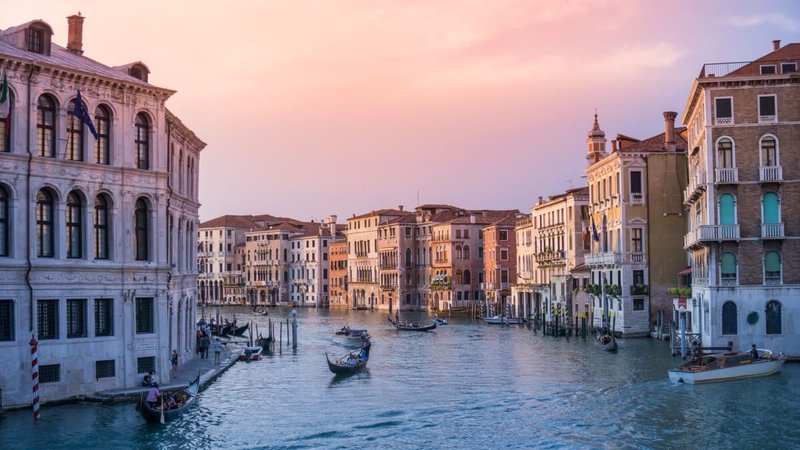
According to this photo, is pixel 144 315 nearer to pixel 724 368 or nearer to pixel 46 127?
pixel 46 127

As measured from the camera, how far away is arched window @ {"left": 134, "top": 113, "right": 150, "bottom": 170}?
21828 mm

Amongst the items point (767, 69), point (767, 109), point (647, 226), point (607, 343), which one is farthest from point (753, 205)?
point (647, 226)

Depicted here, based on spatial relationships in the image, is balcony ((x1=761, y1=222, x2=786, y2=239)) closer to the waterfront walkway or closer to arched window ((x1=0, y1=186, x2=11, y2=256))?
the waterfront walkway

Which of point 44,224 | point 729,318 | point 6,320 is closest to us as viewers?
point 6,320

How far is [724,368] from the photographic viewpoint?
2489 cm

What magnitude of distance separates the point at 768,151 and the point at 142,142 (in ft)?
58.7

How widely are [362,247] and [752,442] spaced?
71.0 m

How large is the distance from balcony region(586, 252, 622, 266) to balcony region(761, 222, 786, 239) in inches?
470

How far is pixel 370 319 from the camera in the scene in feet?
222

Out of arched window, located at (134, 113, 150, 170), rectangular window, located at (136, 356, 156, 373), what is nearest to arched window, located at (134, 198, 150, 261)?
arched window, located at (134, 113, 150, 170)

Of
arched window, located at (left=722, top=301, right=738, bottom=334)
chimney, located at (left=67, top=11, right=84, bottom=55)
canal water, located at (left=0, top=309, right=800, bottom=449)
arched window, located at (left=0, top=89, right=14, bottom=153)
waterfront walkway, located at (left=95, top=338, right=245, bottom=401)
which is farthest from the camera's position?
arched window, located at (left=722, top=301, right=738, bottom=334)

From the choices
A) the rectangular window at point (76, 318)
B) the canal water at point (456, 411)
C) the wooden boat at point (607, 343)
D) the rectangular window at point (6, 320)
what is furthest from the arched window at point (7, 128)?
the wooden boat at point (607, 343)

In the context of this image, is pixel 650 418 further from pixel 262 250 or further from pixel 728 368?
pixel 262 250

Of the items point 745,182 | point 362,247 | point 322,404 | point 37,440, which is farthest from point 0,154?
point 362,247
